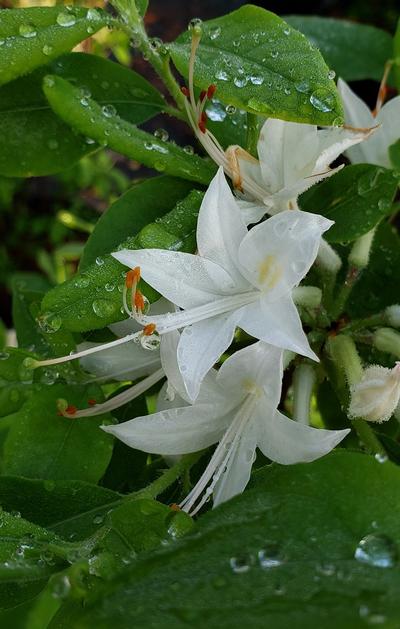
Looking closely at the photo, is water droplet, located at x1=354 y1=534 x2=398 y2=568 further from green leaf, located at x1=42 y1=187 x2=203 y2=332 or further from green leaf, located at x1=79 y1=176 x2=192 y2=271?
green leaf, located at x1=79 y1=176 x2=192 y2=271

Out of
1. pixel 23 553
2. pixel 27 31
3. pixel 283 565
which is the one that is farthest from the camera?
pixel 27 31

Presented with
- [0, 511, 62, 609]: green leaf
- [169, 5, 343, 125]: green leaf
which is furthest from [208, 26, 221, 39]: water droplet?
[0, 511, 62, 609]: green leaf

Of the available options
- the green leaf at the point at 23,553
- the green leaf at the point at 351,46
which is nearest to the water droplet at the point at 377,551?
the green leaf at the point at 23,553

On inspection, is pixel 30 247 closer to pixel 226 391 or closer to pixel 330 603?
pixel 226 391

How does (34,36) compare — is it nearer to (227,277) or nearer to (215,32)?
(215,32)

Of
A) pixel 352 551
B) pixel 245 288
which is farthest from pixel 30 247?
pixel 352 551

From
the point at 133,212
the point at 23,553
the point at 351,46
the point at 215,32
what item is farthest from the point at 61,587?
the point at 351,46

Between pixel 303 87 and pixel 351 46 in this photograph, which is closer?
pixel 303 87
